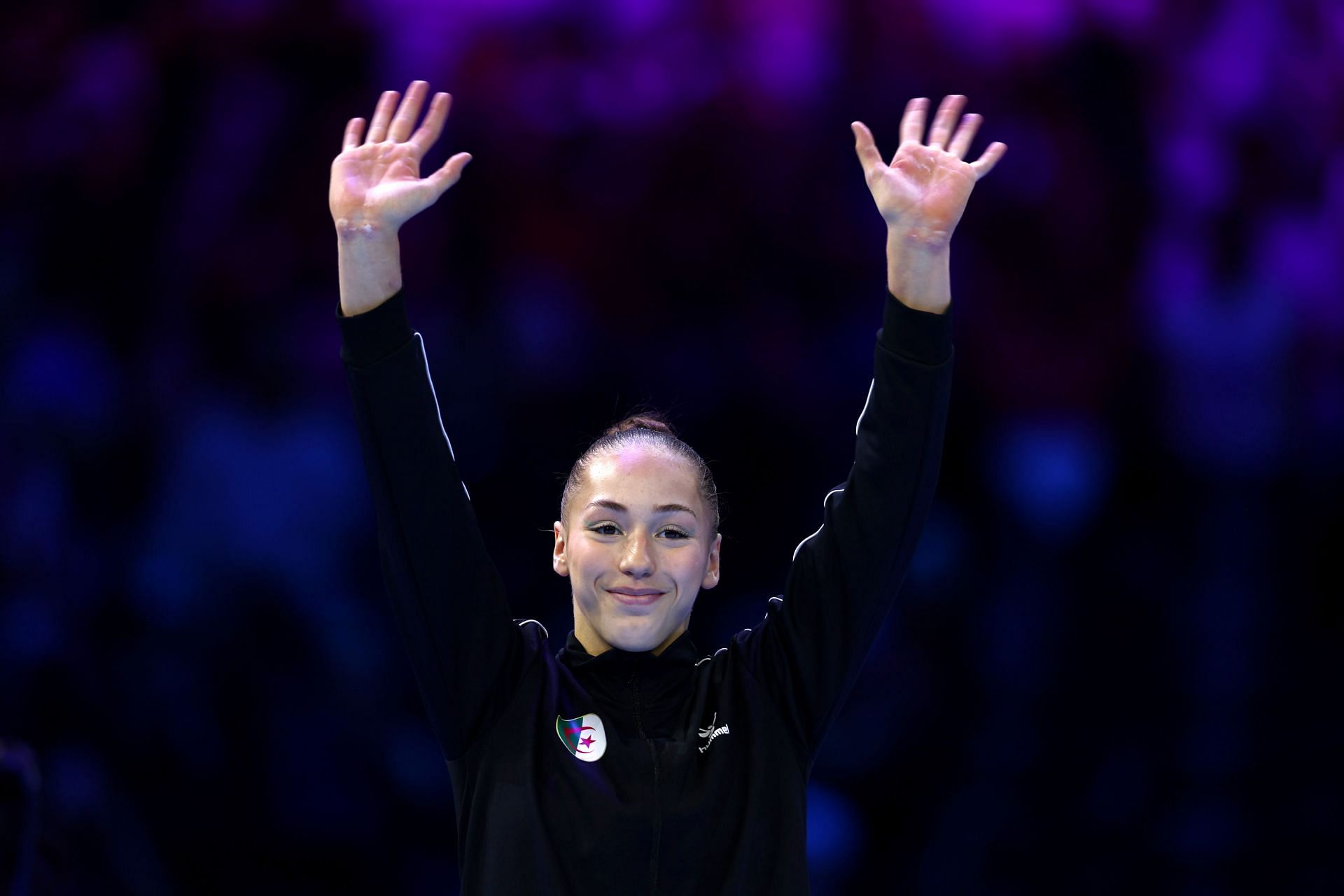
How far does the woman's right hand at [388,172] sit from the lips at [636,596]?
19.3 inches

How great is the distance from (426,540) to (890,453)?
52 centimetres

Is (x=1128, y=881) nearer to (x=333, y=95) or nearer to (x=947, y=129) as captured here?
(x=947, y=129)

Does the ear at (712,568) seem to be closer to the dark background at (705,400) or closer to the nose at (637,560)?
the nose at (637,560)

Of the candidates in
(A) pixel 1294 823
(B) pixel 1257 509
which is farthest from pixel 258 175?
(A) pixel 1294 823

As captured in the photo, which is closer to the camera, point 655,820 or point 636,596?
point 655,820

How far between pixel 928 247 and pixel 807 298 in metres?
1.21

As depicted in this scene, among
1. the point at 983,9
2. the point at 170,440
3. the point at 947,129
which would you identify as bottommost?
the point at 170,440

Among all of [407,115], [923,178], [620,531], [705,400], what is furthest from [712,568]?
[705,400]

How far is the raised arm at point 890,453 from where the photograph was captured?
1.47 m

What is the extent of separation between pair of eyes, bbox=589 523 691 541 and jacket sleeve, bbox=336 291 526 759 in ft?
0.45

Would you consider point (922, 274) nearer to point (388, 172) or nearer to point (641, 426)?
point (641, 426)

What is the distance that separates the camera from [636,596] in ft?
5.07

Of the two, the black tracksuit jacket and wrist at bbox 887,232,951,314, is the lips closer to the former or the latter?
the black tracksuit jacket

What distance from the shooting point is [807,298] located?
2.68m
